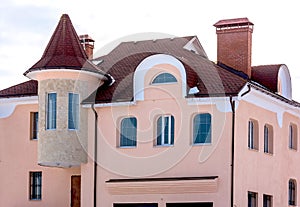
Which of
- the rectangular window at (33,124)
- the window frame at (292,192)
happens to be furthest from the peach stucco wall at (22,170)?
the window frame at (292,192)

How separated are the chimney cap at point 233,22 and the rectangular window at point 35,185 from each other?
10754mm

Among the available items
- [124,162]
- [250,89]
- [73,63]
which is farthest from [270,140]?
[73,63]

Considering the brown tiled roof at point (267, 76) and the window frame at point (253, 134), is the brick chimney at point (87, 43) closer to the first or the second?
the brown tiled roof at point (267, 76)

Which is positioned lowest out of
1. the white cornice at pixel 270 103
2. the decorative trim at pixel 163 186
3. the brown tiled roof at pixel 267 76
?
the decorative trim at pixel 163 186

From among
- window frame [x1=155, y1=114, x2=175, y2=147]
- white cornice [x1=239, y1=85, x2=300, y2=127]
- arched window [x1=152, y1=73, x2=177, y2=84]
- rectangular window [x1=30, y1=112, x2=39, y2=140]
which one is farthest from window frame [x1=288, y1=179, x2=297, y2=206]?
rectangular window [x1=30, y1=112, x2=39, y2=140]

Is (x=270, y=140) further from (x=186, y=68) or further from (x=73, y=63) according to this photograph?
(x=73, y=63)

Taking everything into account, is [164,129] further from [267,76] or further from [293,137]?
[293,137]

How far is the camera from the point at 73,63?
36.5 metres

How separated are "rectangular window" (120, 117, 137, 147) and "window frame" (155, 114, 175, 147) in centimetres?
102

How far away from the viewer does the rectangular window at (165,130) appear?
3528 cm

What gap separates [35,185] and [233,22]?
1170 cm

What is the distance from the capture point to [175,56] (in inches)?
1433

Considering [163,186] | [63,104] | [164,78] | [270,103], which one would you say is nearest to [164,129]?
[164,78]

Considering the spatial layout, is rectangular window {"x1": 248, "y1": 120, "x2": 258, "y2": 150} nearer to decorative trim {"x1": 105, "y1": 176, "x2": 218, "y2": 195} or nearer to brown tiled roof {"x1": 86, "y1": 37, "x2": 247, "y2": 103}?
brown tiled roof {"x1": 86, "y1": 37, "x2": 247, "y2": 103}
